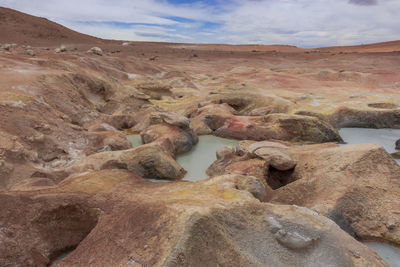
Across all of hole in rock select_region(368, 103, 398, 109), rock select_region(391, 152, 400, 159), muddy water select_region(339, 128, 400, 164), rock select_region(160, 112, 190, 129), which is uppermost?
rock select_region(160, 112, 190, 129)

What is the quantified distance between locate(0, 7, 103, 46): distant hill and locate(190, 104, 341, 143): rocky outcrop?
1354 inches

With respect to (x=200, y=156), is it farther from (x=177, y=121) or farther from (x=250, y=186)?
(x=250, y=186)

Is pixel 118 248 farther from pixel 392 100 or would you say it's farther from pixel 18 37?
pixel 18 37

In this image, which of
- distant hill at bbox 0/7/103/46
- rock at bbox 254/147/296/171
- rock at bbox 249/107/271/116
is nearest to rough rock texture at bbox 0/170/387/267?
rock at bbox 254/147/296/171

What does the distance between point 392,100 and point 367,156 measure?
24.5ft

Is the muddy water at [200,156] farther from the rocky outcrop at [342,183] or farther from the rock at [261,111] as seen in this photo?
the rock at [261,111]

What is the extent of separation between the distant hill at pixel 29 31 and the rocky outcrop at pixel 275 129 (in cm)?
3439

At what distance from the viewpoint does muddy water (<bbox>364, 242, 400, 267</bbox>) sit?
357cm

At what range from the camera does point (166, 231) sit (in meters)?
2.65

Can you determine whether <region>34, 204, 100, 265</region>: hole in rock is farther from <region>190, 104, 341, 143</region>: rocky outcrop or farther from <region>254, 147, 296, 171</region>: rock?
<region>190, 104, 341, 143</region>: rocky outcrop

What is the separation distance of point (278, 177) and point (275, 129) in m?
2.96

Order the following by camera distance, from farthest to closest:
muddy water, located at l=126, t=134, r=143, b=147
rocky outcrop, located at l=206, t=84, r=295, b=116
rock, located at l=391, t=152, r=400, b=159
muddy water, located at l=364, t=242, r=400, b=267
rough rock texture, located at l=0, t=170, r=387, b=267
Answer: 1. rocky outcrop, located at l=206, t=84, r=295, b=116
2. muddy water, located at l=126, t=134, r=143, b=147
3. rock, located at l=391, t=152, r=400, b=159
4. muddy water, located at l=364, t=242, r=400, b=267
5. rough rock texture, located at l=0, t=170, r=387, b=267

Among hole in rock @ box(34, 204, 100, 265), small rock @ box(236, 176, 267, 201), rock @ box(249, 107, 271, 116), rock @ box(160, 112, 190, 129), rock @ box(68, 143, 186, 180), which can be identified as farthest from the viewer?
rock @ box(249, 107, 271, 116)

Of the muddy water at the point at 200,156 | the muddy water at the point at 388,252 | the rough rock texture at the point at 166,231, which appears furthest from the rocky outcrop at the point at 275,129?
the rough rock texture at the point at 166,231
